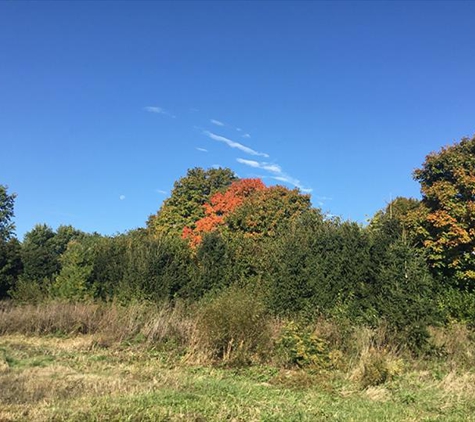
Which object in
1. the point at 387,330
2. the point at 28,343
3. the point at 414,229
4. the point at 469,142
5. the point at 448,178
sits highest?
the point at 469,142

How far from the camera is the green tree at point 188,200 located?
45.4m

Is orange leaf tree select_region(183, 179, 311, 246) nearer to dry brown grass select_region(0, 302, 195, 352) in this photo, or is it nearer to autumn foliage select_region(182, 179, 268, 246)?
autumn foliage select_region(182, 179, 268, 246)

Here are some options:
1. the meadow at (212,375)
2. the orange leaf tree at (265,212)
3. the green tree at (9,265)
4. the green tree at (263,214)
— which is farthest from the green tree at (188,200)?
the meadow at (212,375)

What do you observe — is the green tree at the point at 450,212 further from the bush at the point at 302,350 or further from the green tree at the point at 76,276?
the green tree at the point at 76,276

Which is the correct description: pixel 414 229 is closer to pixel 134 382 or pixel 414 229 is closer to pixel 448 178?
pixel 448 178

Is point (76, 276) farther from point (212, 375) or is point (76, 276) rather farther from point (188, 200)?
point (188, 200)

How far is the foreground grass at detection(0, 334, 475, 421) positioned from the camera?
19.6 feet

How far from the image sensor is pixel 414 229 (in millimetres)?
18219

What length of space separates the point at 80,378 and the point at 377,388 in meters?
5.28

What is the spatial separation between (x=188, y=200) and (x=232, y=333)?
1422 inches

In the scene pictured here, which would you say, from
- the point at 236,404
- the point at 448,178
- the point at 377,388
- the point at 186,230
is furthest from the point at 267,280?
the point at 186,230

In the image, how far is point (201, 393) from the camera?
7.30m

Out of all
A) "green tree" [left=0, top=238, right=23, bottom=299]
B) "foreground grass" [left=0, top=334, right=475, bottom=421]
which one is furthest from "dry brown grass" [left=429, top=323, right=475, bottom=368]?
"green tree" [left=0, top=238, right=23, bottom=299]

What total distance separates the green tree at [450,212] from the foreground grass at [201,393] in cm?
724
